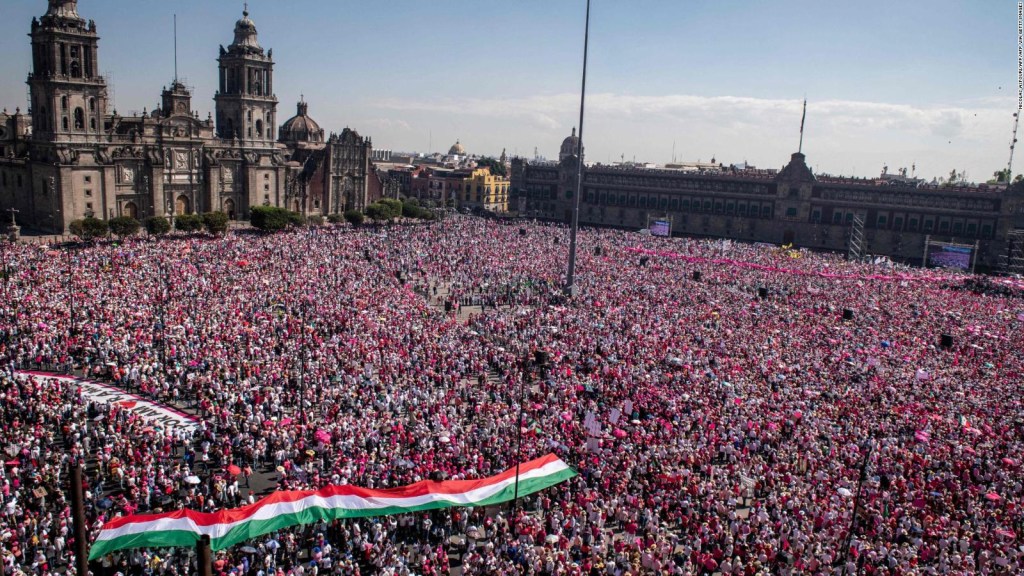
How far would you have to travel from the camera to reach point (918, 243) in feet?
271

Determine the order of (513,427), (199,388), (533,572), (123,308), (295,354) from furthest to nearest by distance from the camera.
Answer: (123,308)
(295,354)
(199,388)
(513,427)
(533,572)

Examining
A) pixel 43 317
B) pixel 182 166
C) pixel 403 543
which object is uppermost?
pixel 182 166

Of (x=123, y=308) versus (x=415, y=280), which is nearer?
(x=123, y=308)

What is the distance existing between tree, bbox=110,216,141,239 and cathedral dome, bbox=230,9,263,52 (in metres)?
34.0

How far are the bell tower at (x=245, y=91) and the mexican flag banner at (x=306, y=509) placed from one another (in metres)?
72.5

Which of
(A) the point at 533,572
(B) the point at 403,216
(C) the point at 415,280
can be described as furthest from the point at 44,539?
(B) the point at 403,216

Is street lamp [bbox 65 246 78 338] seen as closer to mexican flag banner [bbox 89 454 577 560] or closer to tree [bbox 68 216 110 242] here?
tree [bbox 68 216 110 242]

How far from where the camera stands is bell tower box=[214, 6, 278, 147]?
82.6 meters

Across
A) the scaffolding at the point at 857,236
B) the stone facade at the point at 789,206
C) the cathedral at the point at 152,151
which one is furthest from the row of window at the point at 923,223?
the cathedral at the point at 152,151

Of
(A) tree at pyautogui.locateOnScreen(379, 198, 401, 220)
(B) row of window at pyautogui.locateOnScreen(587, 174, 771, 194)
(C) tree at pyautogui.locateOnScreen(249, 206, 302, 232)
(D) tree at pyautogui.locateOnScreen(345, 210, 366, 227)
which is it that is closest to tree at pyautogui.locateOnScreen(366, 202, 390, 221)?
(A) tree at pyautogui.locateOnScreen(379, 198, 401, 220)

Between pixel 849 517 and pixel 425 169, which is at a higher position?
pixel 425 169

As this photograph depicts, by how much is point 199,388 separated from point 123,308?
11.1 m

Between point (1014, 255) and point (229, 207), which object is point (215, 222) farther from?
point (1014, 255)

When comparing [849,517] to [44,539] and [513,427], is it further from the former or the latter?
[44,539]
